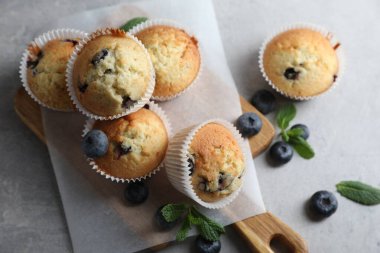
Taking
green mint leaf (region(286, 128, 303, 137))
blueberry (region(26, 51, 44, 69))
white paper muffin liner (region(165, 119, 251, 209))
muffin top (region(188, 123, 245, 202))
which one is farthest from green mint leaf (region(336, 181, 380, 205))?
blueberry (region(26, 51, 44, 69))

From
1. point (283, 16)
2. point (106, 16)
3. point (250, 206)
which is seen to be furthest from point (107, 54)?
point (283, 16)

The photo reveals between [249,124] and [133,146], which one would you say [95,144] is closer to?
[133,146]

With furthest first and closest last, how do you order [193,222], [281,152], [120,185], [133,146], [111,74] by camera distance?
1. [281,152]
2. [120,185]
3. [193,222]
4. [133,146]
5. [111,74]

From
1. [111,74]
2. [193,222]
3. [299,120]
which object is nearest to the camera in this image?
[111,74]

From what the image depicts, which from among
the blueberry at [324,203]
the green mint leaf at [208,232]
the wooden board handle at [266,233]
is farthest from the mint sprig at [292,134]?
the green mint leaf at [208,232]

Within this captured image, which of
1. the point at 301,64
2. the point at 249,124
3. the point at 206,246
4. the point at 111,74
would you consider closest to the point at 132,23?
the point at 111,74

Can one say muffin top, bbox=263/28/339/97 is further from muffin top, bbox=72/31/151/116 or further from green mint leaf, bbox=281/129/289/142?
muffin top, bbox=72/31/151/116

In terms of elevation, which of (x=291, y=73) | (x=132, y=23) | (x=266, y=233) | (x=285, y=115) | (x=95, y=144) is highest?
(x=132, y=23)
